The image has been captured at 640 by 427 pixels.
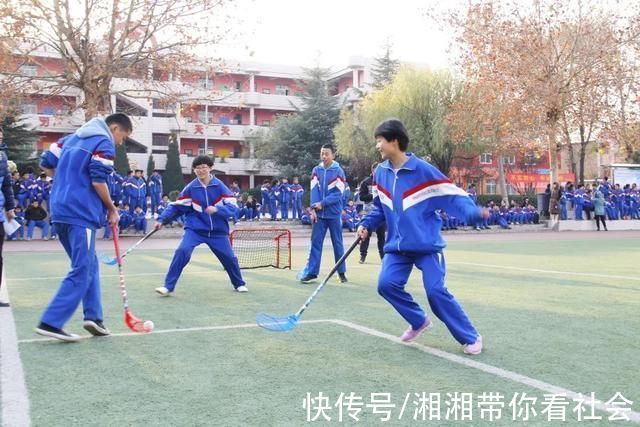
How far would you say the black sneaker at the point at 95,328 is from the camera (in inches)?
228

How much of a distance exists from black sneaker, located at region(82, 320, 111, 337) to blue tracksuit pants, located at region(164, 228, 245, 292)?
264cm

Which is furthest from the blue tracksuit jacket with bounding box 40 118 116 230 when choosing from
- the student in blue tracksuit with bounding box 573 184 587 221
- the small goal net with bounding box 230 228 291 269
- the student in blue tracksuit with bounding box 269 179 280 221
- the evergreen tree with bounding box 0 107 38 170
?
the evergreen tree with bounding box 0 107 38 170

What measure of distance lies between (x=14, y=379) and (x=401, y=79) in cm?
3993

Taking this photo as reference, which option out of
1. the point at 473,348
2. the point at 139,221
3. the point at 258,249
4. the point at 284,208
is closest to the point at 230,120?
the point at 284,208

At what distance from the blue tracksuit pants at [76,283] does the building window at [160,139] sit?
2019 inches

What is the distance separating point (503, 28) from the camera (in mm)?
29594

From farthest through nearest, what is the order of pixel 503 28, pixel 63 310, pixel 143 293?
1. pixel 503 28
2. pixel 143 293
3. pixel 63 310

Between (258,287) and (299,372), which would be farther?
(258,287)

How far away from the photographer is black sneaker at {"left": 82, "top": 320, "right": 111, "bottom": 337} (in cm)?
579

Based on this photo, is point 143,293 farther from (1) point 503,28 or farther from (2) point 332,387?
(1) point 503,28

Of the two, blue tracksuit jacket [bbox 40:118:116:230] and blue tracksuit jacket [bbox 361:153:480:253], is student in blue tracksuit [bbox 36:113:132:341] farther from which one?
blue tracksuit jacket [bbox 361:153:480:253]

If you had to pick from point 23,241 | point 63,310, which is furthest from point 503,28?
point 63,310

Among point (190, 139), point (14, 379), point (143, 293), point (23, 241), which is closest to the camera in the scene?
point (14, 379)

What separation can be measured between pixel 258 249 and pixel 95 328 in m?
7.53
